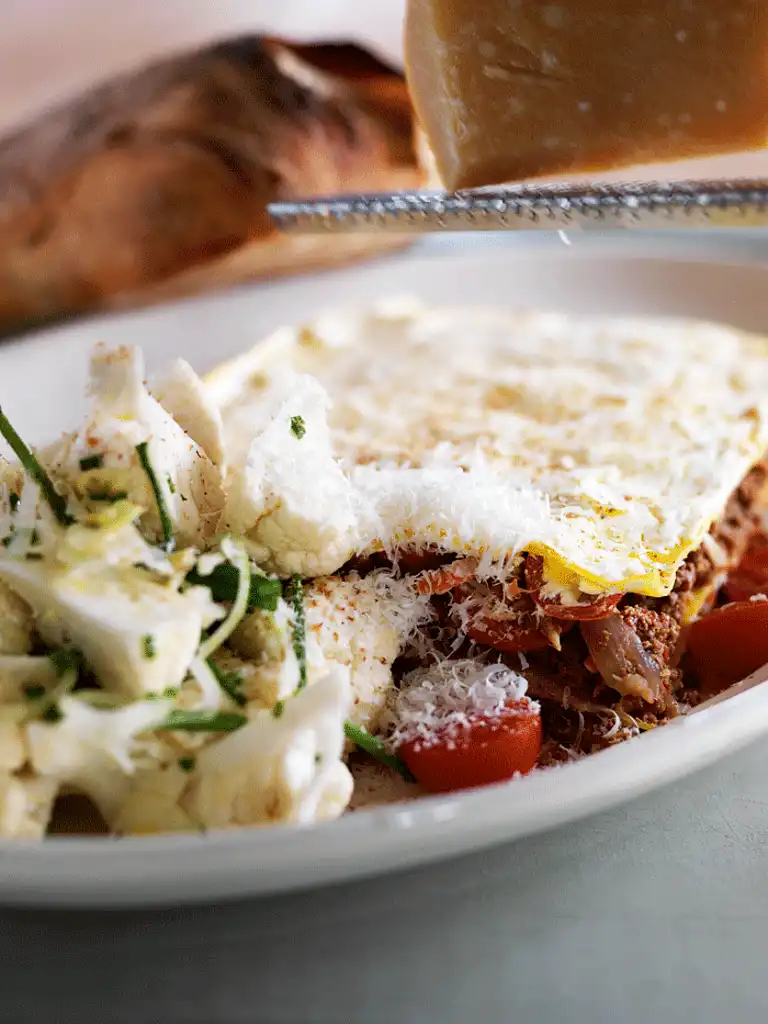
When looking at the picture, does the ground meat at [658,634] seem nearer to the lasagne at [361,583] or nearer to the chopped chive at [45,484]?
the lasagne at [361,583]

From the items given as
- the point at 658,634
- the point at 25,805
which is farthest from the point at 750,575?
the point at 25,805

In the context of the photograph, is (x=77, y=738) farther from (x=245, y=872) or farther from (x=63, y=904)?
(x=245, y=872)

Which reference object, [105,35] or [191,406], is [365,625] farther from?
[105,35]

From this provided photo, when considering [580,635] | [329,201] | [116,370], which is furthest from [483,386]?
[116,370]

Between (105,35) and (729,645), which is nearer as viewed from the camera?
(729,645)

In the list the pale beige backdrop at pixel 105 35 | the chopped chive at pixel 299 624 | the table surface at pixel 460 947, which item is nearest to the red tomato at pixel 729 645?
the table surface at pixel 460 947

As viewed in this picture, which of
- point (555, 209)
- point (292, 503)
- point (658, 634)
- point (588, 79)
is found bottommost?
point (658, 634)

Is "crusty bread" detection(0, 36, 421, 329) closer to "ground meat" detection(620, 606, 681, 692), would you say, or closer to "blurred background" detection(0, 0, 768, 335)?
"blurred background" detection(0, 0, 768, 335)

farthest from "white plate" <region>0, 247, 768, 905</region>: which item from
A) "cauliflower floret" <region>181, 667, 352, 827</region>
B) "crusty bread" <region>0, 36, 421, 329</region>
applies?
"crusty bread" <region>0, 36, 421, 329</region>
